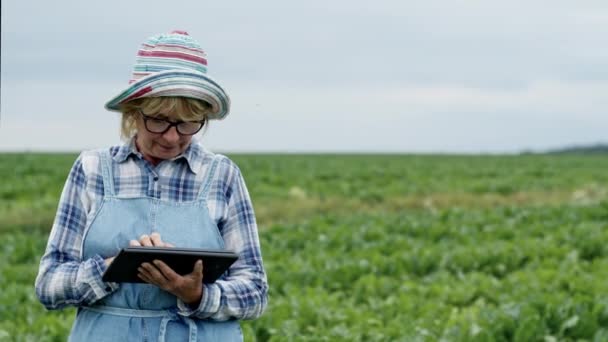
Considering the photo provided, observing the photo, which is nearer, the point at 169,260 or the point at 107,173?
the point at 169,260

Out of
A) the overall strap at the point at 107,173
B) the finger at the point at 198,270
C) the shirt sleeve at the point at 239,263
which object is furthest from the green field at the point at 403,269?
the finger at the point at 198,270

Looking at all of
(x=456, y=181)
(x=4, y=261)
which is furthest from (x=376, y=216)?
(x=456, y=181)

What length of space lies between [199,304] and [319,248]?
10.1m

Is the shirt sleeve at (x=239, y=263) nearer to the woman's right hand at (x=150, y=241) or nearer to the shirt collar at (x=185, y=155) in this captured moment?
the shirt collar at (x=185, y=155)

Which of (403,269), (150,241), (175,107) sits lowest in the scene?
(403,269)

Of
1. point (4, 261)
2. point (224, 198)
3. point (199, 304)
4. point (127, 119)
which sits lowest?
point (4, 261)

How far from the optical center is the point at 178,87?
8.94 feet

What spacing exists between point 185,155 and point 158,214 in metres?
0.19

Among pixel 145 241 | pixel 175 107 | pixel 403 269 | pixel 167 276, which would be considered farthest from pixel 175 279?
pixel 403 269

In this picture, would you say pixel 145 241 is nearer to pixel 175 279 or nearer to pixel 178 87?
pixel 175 279

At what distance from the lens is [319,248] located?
12883 millimetres

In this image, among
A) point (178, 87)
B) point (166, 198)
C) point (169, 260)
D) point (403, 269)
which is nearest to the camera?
point (169, 260)

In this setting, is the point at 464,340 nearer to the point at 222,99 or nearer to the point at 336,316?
the point at 336,316

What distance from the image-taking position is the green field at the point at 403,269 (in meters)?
7.10
